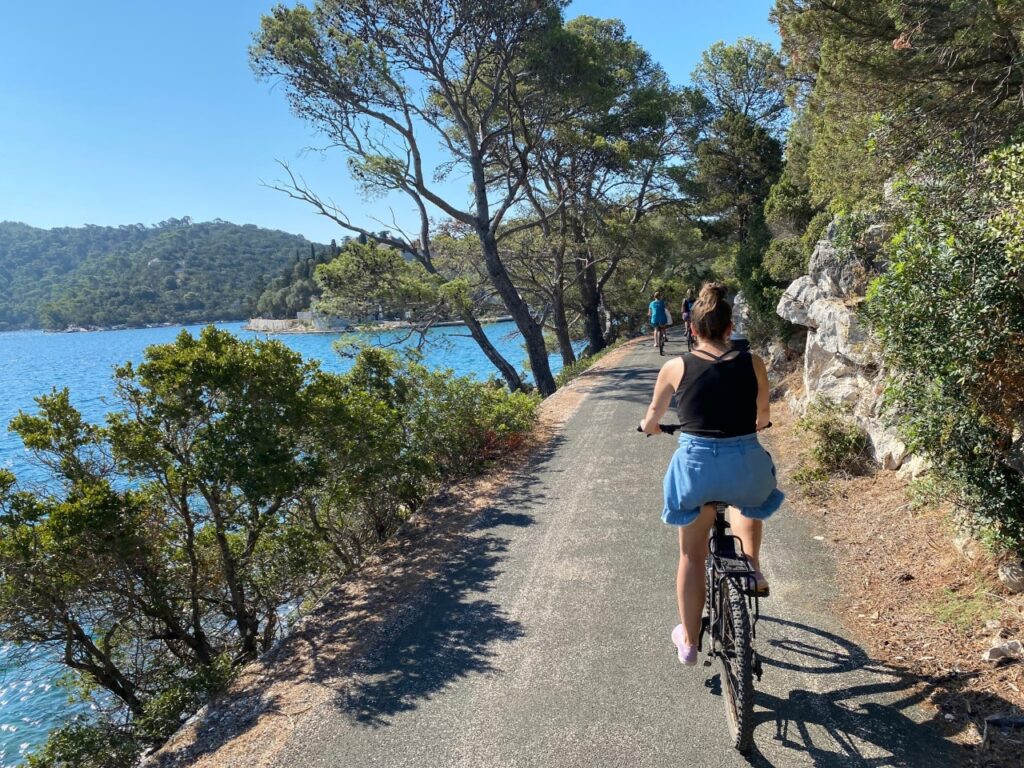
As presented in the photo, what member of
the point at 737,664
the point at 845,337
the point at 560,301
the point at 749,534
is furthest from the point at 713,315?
the point at 560,301

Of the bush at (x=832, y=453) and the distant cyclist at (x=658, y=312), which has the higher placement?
the distant cyclist at (x=658, y=312)

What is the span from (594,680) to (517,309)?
1411 cm

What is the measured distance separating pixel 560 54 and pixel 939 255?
13542mm

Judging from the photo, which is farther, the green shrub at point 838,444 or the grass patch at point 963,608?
the green shrub at point 838,444

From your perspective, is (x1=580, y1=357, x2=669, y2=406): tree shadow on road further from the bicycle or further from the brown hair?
the brown hair

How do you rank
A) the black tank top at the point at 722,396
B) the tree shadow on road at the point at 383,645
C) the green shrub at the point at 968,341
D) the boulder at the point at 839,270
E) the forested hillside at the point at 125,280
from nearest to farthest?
1. the black tank top at the point at 722,396
2. the green shrub at the point at 968,341
3. the tree shadow on road at the point at 383,645
4. the boulder at the point at 839,270
5. the forested hillside at the point at 125,280

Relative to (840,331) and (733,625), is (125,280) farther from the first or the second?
(733,625)

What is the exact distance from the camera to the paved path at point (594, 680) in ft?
8.92

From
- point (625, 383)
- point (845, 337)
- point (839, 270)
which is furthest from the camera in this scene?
point (625, 383)

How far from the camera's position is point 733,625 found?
102 inches

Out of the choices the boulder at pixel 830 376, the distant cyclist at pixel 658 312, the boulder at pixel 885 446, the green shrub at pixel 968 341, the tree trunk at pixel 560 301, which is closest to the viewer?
the green shrub at pixel 968 341

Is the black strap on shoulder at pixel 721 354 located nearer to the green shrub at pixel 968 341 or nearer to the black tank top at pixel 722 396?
the black tank top at pixel 722 396

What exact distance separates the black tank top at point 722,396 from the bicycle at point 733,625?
26cm

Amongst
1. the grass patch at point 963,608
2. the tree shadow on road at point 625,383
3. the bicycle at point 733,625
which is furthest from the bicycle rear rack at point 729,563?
the tree shadow on road at point 625,383
